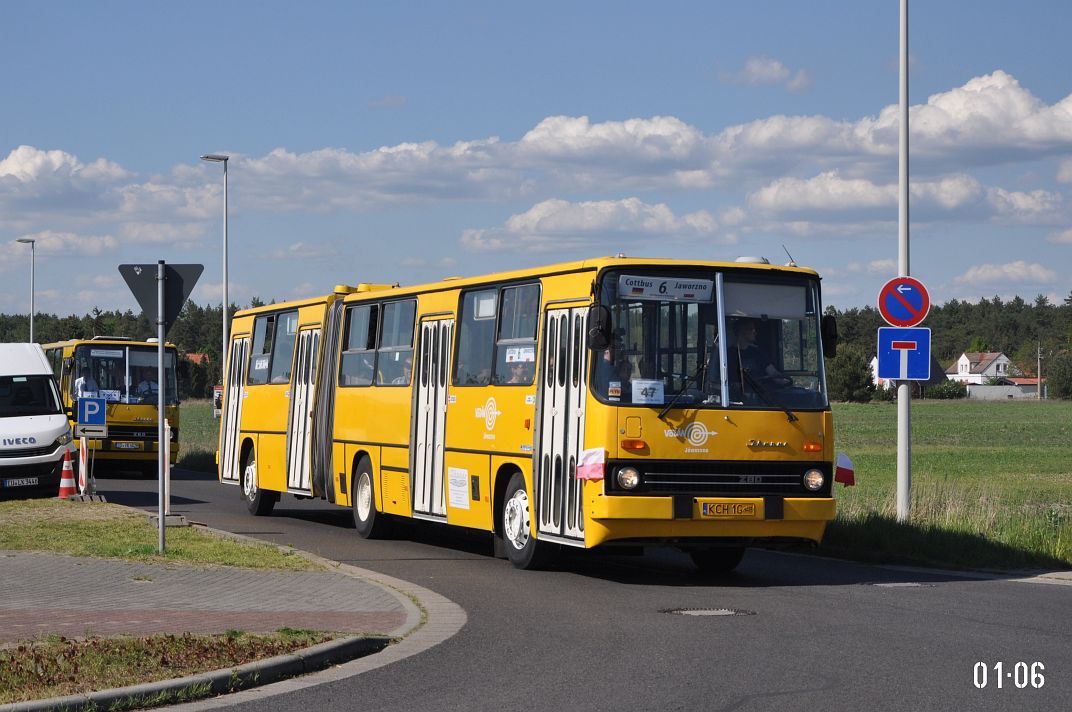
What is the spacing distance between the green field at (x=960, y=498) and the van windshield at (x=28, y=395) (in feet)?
42.8

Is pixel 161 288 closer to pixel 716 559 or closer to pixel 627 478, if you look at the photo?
pixel 627 478

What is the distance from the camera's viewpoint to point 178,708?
8.48 metres

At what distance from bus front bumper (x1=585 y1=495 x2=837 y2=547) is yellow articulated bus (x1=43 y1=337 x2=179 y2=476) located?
22767 millimetres

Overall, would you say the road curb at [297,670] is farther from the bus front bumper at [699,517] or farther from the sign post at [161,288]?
the sign post at [161,288]

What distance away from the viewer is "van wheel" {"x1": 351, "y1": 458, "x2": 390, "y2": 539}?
1998 centimetres

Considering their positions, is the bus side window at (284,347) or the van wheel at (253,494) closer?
the bus side window at (284,347)

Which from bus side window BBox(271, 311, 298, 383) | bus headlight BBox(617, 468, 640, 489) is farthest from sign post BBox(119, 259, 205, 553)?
bus side window BBox(271, 311, 298, 383)

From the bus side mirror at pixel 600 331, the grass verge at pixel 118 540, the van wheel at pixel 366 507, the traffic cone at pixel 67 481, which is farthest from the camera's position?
the traffic cone at pixel 67 481

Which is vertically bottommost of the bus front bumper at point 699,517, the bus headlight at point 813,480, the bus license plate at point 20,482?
the bus license plate at point 20,482

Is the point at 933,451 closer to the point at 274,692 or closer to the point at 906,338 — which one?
the point at 906,338

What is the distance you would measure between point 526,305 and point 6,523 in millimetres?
7676

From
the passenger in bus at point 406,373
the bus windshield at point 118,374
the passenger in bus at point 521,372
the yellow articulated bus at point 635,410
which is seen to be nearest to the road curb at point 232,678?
the yellow articulated bus at point 635,410

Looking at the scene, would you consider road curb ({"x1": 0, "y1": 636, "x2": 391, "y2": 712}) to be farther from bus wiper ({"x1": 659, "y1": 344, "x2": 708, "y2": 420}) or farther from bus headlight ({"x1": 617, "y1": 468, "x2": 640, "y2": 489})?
bus wiper ({"x1": 659, "y1": 344, "x2": 708, "y2": 420})

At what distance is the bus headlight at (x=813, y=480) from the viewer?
14781mm
